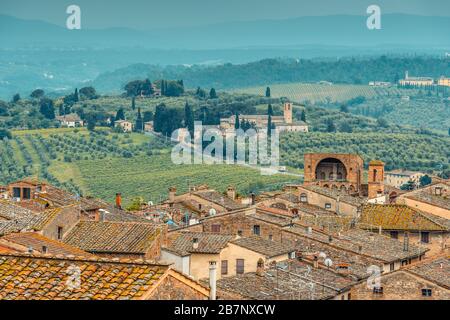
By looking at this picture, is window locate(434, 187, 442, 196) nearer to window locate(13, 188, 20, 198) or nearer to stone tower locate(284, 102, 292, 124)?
window locate(13, 188, 20, 198)

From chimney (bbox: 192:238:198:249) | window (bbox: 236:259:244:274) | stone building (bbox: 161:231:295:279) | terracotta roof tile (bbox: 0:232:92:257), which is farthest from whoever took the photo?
window (bbox: 236:259:244:274)

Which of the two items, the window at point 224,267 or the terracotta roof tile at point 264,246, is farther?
the terracotta roof tile at point 264,246

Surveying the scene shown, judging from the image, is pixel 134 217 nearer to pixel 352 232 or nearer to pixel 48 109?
pixel 352 232

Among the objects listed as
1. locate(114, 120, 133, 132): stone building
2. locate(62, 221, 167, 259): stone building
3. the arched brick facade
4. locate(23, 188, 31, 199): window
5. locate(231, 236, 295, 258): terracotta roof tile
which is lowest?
locate(114, 120, 133, 132): stone building

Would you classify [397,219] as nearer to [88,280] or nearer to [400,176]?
[88,280]

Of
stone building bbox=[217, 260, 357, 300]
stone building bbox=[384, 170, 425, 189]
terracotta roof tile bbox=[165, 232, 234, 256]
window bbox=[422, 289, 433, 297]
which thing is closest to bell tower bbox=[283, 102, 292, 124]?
stone building bbox=[384, 170, 425, 189]

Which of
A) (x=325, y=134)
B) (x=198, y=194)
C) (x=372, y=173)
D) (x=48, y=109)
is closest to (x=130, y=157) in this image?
(x=325, y=134)

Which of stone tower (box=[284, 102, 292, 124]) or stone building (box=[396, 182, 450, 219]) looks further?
stone tower (box=[284, 102, 292, 124])

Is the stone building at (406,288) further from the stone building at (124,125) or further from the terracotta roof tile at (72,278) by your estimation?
the stone building at (124,125)

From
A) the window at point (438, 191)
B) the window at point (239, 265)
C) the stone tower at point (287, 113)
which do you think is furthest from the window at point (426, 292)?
the stone tower at point (287, 113)
